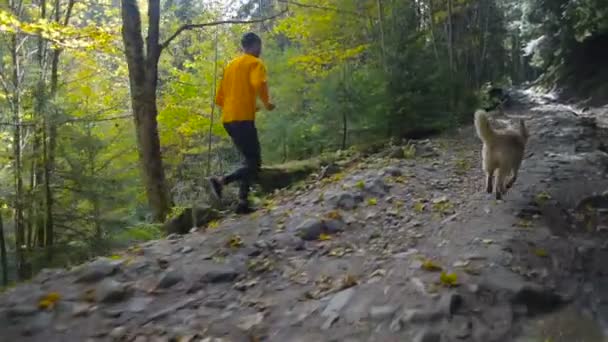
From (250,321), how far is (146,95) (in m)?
5.35

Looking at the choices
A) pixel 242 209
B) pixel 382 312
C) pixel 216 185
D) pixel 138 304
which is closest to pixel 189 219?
pixel 216 185

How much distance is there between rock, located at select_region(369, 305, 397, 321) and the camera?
3125mm

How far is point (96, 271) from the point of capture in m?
3.97

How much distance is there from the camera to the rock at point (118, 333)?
3.09 metres

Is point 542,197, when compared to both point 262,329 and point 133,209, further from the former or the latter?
point 133,209

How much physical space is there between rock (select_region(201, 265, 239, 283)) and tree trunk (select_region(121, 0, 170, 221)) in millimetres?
3908

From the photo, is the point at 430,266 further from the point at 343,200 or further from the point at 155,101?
the point at 155,101

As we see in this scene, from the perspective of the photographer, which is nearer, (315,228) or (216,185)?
(315,228)

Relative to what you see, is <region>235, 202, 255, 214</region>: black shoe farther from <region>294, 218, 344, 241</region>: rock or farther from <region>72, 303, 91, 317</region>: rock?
<region>72, 303, 91, 317</region>: rock

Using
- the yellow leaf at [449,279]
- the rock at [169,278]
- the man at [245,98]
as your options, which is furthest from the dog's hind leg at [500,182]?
the rock at [169,278]

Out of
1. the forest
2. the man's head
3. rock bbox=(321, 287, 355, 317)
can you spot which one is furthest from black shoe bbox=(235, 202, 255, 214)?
rock bbox=(321, 287, 355, 317)

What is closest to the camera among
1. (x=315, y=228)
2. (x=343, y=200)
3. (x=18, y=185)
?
(x=315, y=228)

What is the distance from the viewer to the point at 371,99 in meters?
10.7

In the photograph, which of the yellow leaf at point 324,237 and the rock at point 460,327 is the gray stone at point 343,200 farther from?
the rock at point 460,327
